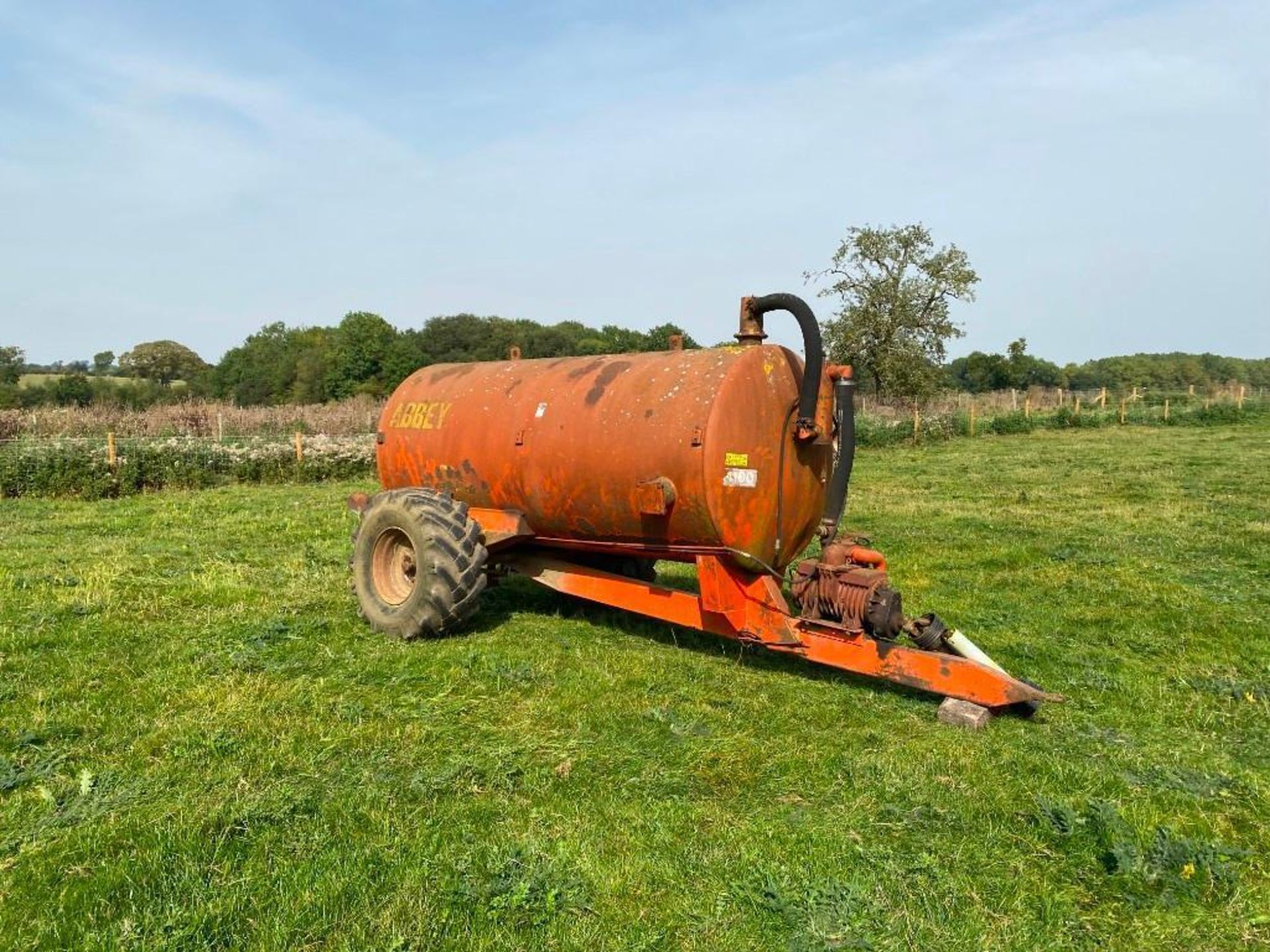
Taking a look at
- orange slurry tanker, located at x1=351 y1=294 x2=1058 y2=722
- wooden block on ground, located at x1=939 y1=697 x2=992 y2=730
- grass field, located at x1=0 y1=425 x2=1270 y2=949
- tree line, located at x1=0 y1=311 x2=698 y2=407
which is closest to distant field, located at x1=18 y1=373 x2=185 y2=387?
tree line, located at x1=0 y1=311 x2=698 y2=407

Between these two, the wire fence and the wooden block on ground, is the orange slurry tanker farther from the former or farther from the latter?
the wire fence

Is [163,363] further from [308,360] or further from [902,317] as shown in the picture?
[902,317]

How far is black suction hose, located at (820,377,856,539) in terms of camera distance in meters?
5.87

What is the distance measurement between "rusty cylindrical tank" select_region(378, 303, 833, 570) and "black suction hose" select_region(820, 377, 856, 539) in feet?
0.50

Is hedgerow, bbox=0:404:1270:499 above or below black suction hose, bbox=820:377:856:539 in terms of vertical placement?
below

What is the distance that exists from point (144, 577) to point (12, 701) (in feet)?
11.0

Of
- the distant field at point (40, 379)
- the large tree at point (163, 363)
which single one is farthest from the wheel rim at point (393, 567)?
the large tree at point (163, 363)

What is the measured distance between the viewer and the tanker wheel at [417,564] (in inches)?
242

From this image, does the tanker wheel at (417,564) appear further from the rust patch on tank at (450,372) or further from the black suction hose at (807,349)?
the black suction hose at (807,349)

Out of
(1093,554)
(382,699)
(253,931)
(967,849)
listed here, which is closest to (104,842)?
(253,931)

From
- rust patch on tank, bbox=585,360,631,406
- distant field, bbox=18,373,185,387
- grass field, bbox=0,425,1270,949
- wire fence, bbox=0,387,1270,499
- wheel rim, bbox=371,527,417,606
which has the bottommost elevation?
grass field, bbox=0,425,1270,949

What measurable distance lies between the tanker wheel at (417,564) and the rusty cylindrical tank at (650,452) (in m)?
0.58

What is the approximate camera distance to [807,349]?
17.8 feet

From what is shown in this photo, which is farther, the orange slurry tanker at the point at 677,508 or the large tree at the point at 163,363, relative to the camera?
the large tree at the point at 163,363
